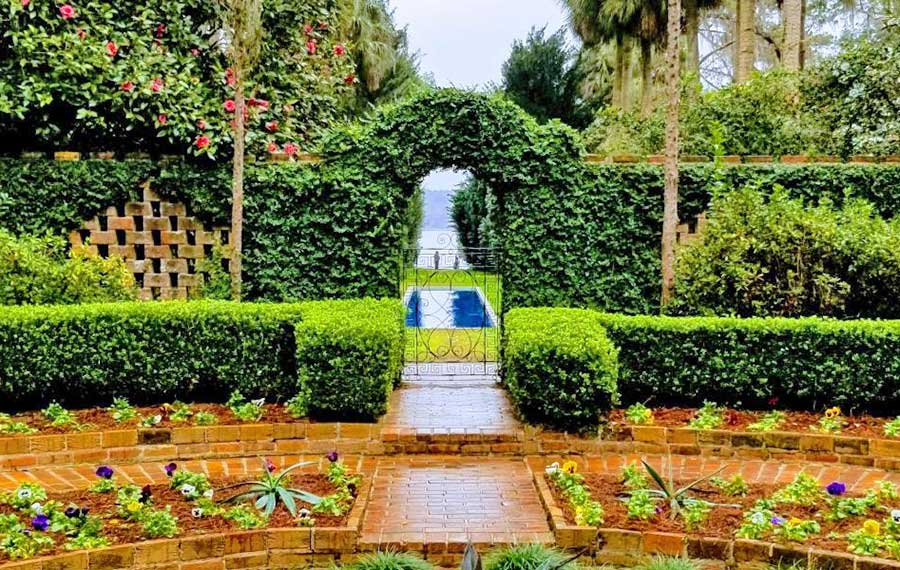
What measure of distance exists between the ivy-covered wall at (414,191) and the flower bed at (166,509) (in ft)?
11.0

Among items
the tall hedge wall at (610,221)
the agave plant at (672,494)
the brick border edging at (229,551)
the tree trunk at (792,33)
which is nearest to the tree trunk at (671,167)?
the tall hedge wall at (610,221)

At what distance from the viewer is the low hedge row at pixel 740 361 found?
6117 mm

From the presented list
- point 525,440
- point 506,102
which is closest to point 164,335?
point 525,440

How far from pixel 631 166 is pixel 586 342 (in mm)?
2959

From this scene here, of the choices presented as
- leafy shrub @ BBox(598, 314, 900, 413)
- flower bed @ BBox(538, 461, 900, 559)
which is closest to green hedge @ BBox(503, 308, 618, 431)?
leafy shrub @ BBox(598, 314, 900, 413)

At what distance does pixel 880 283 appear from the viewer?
7.14 meters

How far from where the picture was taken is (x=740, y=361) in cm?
628

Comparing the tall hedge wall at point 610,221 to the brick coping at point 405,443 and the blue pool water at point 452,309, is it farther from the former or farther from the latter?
the blue pool water at point 452,309

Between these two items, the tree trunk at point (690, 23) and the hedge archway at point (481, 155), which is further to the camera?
the tree trunk at point (690, 23)

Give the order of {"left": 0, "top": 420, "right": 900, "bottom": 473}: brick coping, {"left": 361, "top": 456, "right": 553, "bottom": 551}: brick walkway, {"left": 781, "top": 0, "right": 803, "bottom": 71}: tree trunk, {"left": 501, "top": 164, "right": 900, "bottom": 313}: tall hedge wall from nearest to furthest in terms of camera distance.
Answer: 1. {"left": 361, "top": 456, "right": 553, "bottom": 551}: brick walkway
2. {"left": 0, "top": 420, "right": 900, "bottom": 473}: brick coping
3. {"left": 501, "top": 164, "right": 900, "bottom": 313}: tall hedge wall
4. {"left": 781, "top": 0, "right": 803, "bottom": 71}: tree trunk

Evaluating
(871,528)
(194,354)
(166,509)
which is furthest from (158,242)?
(871,528)

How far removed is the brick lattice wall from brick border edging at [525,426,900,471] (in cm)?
406

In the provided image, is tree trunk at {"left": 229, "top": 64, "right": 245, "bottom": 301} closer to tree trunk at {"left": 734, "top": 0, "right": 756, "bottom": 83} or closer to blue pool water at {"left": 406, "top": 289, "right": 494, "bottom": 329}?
blue pool water at {"left": 406, "top": 289, "right": 494, "bottom": 329}

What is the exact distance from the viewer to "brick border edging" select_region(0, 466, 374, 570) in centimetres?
386
